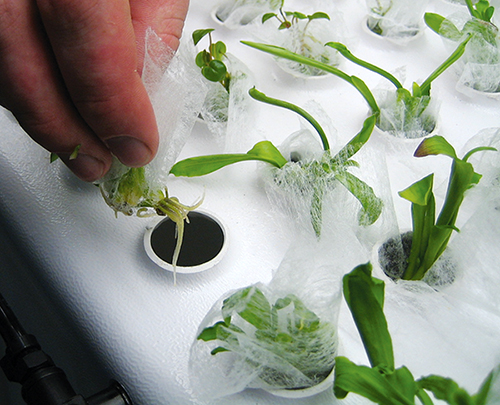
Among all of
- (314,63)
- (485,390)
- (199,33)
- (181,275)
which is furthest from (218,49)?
(485,390)

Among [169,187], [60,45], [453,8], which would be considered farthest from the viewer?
[453,8]

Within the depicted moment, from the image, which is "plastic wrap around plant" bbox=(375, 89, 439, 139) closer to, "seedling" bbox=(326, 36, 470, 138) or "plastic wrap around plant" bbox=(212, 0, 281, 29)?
"seedling" bbox=(326, 36, 470, 138)

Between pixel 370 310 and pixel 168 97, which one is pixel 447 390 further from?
pixel 168 97

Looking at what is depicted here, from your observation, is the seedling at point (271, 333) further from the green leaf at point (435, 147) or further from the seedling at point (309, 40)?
the seedling at point (309, 40)

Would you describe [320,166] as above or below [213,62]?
below

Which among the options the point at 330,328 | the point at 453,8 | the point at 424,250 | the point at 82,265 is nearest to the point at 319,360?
the point at 330,328

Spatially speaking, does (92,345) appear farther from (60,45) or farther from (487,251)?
(487,251)

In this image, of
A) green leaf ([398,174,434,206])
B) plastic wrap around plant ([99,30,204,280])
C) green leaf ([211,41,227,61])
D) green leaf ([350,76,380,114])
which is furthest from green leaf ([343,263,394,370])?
green leaf ([211,41,227,61])
